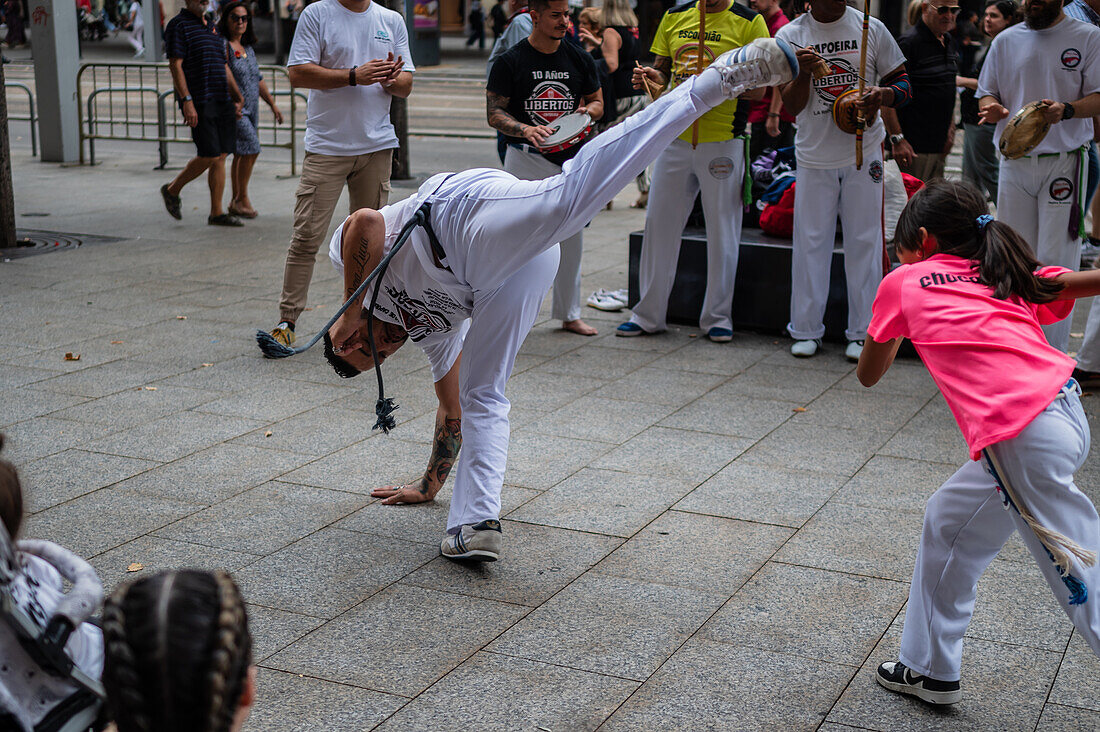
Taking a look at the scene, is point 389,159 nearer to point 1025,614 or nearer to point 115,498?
point 115,498

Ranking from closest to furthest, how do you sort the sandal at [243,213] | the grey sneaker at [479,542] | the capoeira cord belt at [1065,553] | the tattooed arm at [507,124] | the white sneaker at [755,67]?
1. the capoeira cord belt at [1065,553]
2. the white sneaker at [755,67]
3. the grey sneaker at [479,542]
4. the tattooed arm at [507,124]
5. the sandal at [243,213]

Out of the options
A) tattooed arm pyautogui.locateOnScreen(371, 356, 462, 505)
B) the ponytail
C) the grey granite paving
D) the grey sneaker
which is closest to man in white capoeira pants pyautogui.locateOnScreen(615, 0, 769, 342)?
the grey granite paving

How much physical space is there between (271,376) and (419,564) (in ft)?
8.20

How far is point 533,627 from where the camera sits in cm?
355

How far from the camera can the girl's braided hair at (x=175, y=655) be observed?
155 centimetres

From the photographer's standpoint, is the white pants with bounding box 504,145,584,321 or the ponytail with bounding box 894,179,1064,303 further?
the white pants with bounding box 504,145,584,321

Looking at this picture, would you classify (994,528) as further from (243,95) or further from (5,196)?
(243,95)

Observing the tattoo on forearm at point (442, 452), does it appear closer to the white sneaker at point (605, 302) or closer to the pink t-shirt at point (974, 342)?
the pink t-shirt at point (974, 342)

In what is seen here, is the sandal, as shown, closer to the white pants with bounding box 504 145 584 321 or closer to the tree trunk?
the tree trunk

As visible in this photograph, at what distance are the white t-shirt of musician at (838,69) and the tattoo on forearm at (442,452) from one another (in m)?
3.23

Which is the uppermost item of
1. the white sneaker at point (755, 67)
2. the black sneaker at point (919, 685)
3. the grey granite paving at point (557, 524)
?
the white sneaker at point (755, 67)

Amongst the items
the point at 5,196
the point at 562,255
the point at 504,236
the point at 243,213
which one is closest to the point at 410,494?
the point at 504,236

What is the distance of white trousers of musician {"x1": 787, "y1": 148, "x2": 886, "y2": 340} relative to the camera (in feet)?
21.9

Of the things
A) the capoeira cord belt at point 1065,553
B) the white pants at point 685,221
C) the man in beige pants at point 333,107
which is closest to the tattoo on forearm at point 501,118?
the man in beige pants at point 333,107
